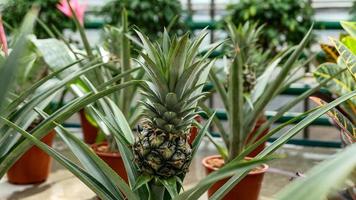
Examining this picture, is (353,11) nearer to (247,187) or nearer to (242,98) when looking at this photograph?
(242,98)

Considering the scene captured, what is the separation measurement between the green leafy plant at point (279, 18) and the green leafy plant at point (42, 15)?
1290 mm

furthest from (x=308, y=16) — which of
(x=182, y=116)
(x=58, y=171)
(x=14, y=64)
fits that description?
(x=14, y=64)

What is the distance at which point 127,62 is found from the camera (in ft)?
6.22

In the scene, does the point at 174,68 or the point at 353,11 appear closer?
the point at 174,68

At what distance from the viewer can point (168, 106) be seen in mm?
1054

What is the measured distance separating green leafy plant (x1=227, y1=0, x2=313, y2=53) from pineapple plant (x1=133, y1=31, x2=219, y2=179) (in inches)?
76.9

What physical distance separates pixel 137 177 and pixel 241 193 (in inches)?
26.1

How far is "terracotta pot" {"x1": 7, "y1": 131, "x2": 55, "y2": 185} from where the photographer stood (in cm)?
213

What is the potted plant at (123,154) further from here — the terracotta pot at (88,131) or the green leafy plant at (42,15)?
the green leafy plant at (42,15)

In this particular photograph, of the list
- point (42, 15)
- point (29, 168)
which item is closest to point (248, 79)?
point (29, 168)

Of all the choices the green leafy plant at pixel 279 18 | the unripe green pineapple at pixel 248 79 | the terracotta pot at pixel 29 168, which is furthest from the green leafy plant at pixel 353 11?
the terracotta pot at pixel 29 168

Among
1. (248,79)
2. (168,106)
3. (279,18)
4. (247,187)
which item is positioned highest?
(168,106)

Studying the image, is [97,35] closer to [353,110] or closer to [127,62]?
[127,62]

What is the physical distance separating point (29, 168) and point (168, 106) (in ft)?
4.26
